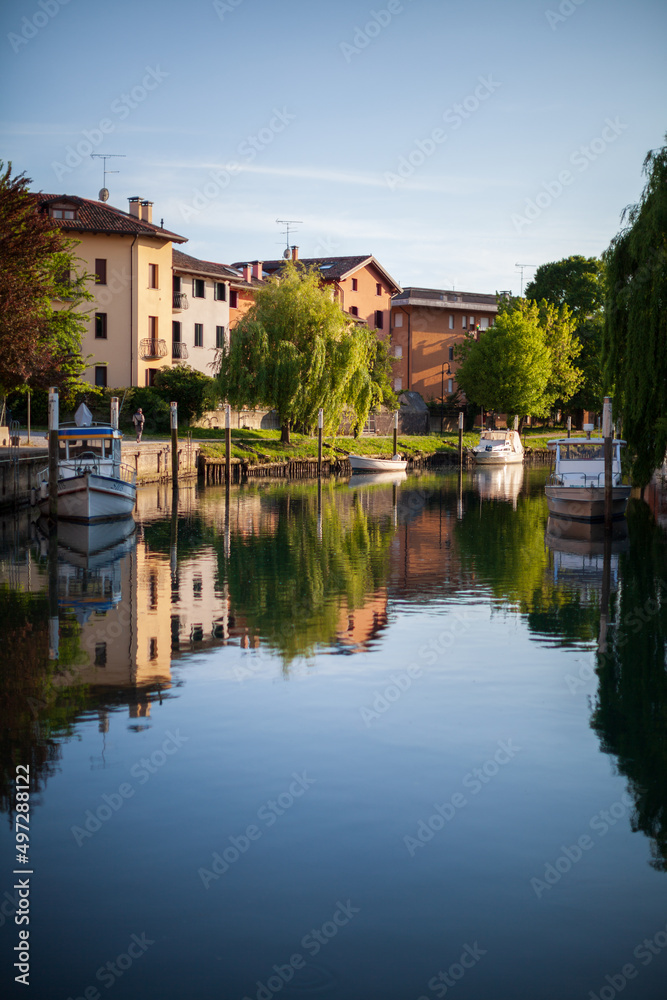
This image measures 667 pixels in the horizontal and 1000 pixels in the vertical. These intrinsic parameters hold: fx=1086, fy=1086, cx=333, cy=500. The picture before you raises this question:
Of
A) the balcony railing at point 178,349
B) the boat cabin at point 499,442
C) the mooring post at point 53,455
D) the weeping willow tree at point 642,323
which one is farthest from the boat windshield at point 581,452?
the boat cabin at point 499,442

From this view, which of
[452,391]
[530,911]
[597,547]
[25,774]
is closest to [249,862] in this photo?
[530,911]

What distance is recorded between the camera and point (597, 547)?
28.2 meters

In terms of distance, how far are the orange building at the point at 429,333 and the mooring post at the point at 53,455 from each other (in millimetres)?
63747

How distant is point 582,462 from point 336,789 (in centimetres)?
2730

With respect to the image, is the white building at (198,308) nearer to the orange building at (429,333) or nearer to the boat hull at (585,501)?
the orange building at (429,333)

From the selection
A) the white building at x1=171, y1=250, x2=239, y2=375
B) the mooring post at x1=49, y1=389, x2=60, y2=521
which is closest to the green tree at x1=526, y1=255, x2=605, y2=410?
the white building at x1=171, y1=250, x2=239, y2=375

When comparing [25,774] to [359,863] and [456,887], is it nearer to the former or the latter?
[359,863]

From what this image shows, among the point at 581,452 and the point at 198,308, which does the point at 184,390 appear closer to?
the point at 198,308

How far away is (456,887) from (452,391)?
90.4m

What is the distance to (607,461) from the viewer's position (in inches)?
1134

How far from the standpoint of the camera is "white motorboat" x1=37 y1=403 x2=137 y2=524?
30.6 metres

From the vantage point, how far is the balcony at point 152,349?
6103 cm

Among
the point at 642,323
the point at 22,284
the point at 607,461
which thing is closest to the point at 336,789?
the point at 642,323

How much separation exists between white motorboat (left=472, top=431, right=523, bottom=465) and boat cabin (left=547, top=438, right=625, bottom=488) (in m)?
36.4
